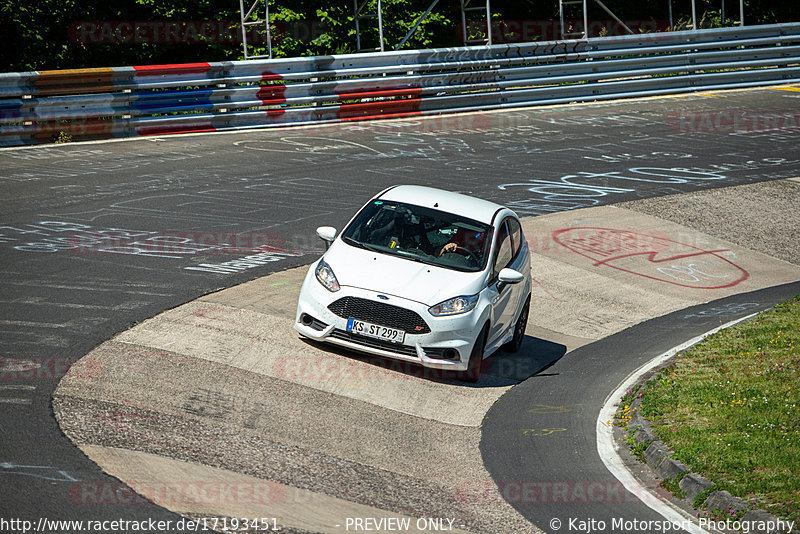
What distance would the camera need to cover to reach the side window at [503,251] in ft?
32.7

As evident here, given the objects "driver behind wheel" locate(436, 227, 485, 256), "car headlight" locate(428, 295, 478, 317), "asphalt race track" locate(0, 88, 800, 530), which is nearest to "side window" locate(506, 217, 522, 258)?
"driver behind wheel" locate(436, 227, 485, 256)

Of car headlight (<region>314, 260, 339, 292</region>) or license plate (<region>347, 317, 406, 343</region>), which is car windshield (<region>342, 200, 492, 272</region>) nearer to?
car headlight (<region>314, 260, 339, 292</region>)

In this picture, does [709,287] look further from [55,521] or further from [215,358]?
[55,521]

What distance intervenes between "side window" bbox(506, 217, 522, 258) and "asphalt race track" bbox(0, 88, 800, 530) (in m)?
1.45

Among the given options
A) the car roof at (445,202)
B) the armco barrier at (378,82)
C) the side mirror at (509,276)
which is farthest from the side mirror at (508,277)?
the armco barrier at (378,82)

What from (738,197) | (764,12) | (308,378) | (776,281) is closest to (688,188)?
(738,197)

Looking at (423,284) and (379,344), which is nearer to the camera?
(379,344)

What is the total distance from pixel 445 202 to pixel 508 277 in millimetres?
1363

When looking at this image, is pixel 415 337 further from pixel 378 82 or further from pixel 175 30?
pixel 175 30

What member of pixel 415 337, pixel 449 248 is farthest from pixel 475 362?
pixel 449 248

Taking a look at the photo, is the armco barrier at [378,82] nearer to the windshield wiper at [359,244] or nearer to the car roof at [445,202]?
the car roof at [445,202]

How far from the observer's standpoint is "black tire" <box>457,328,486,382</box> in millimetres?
9219

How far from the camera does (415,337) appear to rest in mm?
8977

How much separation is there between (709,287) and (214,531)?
1003cm
